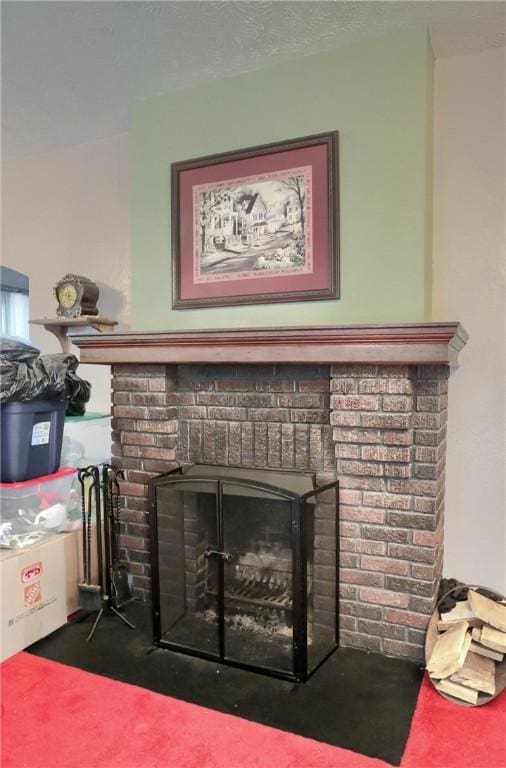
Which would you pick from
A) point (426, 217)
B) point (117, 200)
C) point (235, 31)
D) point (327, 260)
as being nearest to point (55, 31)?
point (235, 31)

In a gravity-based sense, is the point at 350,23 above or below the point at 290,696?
above

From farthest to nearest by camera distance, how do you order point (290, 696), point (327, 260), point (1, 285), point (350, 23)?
1. point (1, 285)
2. point (327, 260)
3. point (350, 23)
4. point (290, 696)

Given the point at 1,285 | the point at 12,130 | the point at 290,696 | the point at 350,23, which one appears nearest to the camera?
the point at 290,696

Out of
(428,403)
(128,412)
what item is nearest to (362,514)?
(428,403)

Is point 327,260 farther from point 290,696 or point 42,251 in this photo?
point 42,251

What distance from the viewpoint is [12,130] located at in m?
3.00

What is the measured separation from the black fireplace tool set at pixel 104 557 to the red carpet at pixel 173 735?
488 millimetres

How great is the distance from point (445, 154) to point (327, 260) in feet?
2.48

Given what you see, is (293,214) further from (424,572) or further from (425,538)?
(424,572)

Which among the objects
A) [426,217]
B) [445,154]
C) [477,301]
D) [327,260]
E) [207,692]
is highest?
[445,154]

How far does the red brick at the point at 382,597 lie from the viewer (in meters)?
2.11

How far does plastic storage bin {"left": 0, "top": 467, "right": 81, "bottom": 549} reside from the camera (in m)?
2.29

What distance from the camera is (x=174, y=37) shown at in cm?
216

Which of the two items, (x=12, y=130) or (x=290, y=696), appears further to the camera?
(x=12, y=130)
